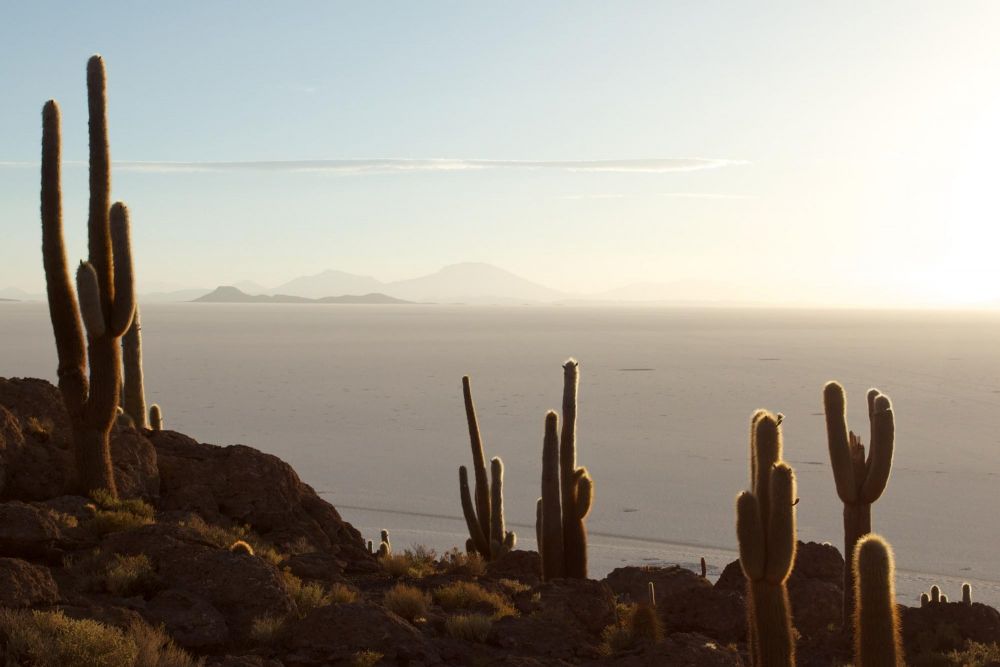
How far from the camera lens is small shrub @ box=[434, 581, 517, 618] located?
12.5 m

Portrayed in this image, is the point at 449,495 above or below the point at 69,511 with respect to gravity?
below

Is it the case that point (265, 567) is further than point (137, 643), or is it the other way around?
point (265, 567)

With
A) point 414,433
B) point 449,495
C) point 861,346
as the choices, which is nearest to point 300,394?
point 414,433

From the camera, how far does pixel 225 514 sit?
1577 cm

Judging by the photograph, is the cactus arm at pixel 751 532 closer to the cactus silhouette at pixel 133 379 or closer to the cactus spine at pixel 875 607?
the cactus spine at pixel 875 607

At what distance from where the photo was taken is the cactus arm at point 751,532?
862cm

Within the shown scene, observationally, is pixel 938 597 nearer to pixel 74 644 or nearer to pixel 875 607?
pixel 875 607

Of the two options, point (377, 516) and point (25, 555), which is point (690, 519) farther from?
point (25, 555)

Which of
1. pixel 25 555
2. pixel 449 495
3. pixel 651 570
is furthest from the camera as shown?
pixel 449 495

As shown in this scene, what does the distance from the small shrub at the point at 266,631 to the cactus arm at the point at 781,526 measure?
15.3 feet

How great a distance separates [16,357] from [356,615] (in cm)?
6745

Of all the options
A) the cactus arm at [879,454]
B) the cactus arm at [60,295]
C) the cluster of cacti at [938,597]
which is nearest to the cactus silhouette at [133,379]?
the cactus arm at [60,295]

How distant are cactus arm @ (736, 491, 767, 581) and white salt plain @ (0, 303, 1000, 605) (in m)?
11.0

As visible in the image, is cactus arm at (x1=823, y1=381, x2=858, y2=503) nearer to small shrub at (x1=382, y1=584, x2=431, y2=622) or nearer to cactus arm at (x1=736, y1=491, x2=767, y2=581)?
cactus arm at (x1=736, y1=491, x2=767, y2=581)
